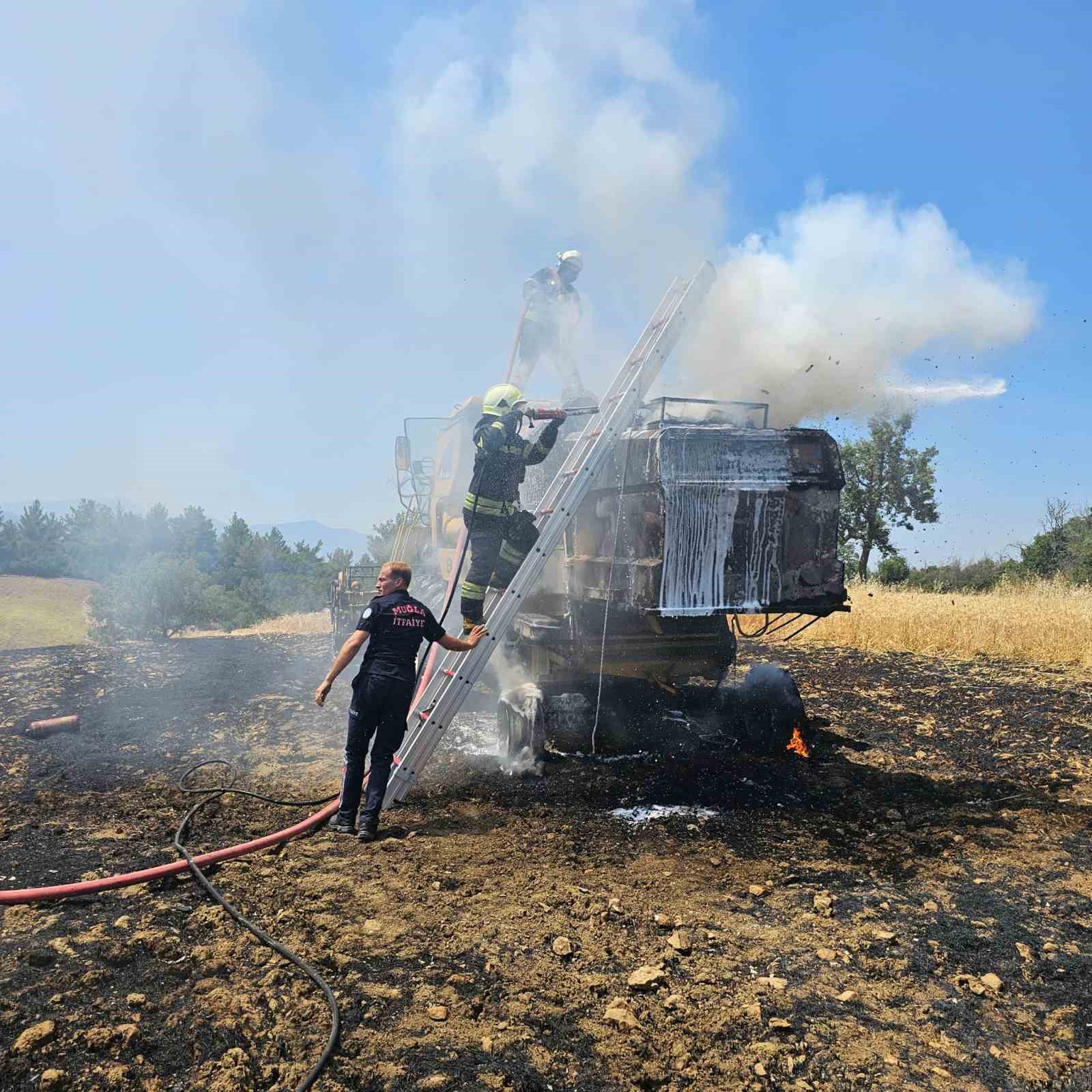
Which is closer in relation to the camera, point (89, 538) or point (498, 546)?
point (498, 546)

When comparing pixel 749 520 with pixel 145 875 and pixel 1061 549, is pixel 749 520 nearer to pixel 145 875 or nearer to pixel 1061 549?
pixel 145 875

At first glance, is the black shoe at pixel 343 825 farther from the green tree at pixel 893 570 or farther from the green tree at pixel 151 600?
the green tree at pixel 893 570

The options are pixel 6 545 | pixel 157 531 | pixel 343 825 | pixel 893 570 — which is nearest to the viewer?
pixel 343 825

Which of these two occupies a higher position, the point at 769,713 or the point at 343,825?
the point at 769,713

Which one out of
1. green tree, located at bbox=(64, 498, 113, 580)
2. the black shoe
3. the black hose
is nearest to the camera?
the black hose

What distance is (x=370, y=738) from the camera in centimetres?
563

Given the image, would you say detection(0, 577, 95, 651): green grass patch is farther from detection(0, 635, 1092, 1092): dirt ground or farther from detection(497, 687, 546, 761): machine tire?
detection(0, 635, 1092, 1092): dirt ground

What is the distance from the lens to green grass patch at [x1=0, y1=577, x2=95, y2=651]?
40.1 metres

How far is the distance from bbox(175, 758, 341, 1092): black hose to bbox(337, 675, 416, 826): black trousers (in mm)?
788

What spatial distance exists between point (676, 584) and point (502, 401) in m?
2.24

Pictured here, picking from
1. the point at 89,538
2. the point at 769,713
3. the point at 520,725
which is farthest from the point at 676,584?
the point at 89,538

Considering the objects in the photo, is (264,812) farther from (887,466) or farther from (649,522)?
(887,466)

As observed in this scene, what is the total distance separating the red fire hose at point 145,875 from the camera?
4230mm

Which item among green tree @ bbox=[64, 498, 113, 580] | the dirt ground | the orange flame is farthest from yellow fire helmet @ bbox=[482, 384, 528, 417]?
green tree @ bbox=[64, 498, 113, 580]
